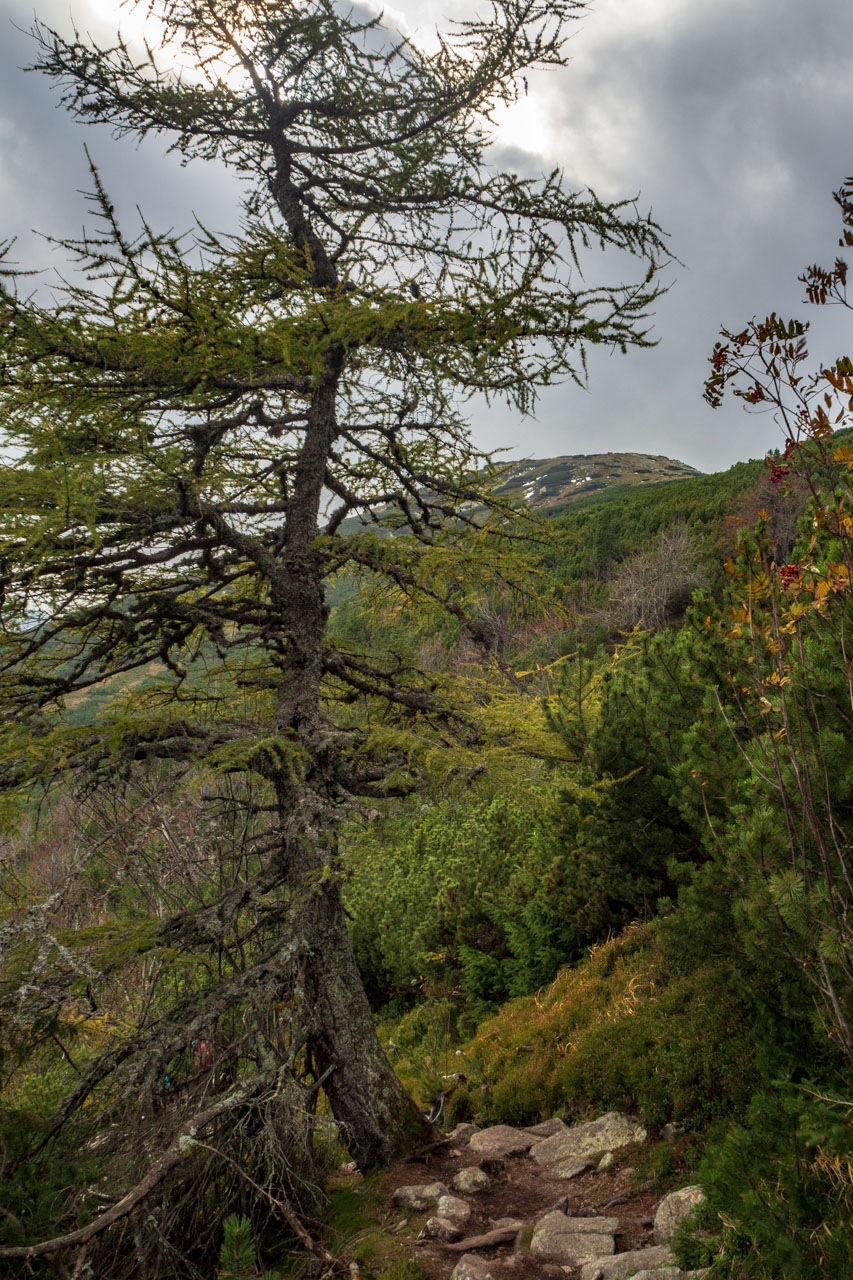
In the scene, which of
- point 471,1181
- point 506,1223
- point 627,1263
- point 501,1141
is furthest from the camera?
point 501,1141

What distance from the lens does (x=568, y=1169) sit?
5.13m

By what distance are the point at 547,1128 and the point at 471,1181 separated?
4.75 feet

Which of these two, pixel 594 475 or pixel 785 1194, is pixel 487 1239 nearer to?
pixel 785 1194

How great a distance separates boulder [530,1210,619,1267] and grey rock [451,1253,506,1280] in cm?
30

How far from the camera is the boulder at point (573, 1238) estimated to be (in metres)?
3.81

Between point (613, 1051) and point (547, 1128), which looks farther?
point (547, 1128)

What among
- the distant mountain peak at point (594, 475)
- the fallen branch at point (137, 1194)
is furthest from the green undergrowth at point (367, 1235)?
the distant mountain peak at point (594, 475)

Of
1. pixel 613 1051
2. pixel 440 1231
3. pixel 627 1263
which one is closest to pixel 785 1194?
pixel 627 1263

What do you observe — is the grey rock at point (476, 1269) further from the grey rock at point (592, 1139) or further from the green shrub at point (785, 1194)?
the grey rock at point (592, 1139)

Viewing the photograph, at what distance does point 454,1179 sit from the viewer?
4980 millimetres

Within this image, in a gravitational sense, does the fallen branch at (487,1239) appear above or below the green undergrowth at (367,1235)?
below

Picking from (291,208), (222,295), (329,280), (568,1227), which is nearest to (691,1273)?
(568,1227)

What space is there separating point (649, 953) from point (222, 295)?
6.95m

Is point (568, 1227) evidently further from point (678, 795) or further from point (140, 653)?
point (140, 653)
